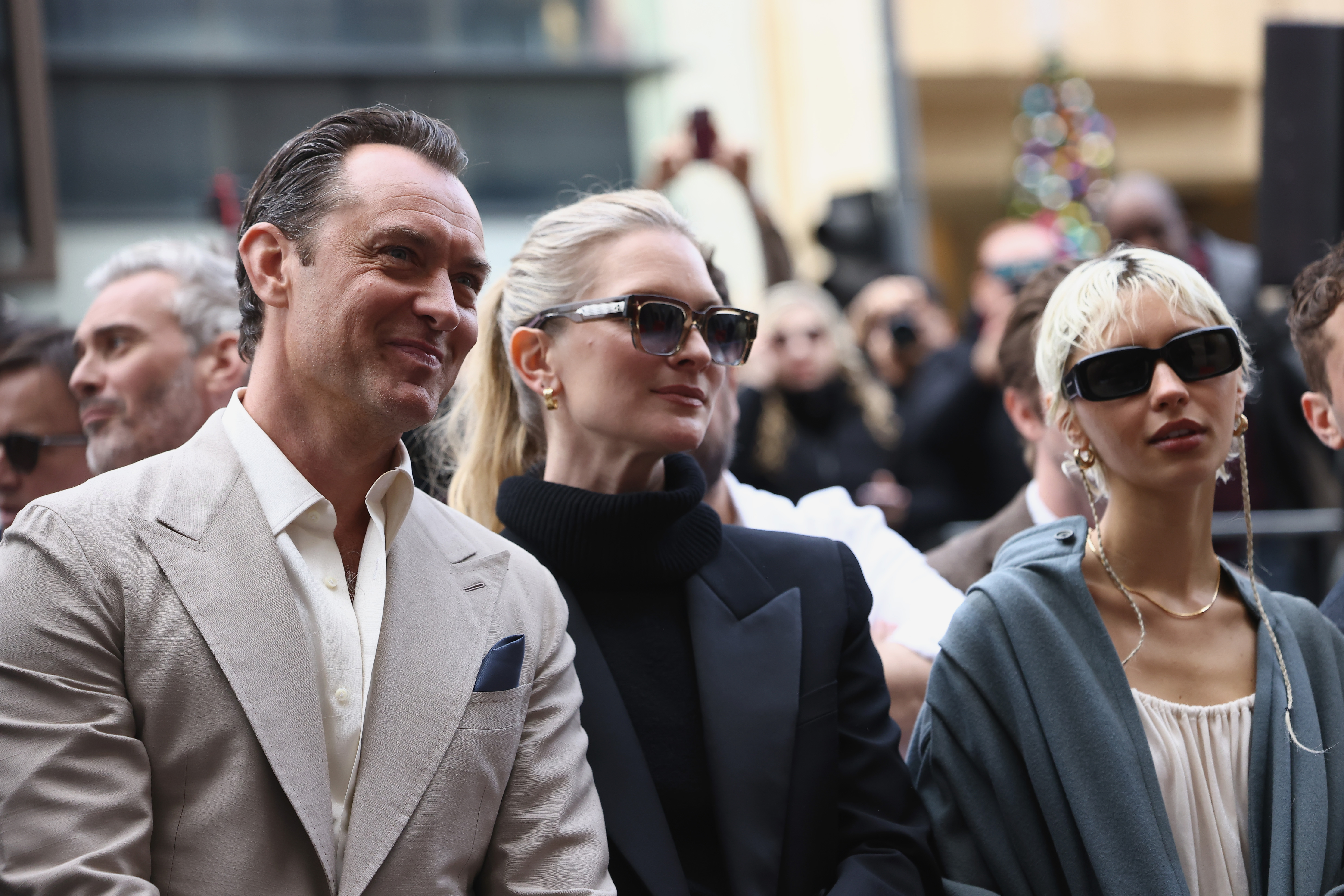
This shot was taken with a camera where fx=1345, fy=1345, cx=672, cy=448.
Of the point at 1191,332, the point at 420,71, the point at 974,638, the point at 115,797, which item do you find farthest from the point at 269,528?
the point at 420,71

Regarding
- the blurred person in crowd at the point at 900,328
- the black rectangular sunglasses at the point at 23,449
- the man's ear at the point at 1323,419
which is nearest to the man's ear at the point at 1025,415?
the man's ear at the point at 1323,419

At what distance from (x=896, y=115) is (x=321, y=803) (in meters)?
9.95

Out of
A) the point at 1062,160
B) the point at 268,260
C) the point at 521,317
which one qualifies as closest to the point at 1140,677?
the point at 521,317

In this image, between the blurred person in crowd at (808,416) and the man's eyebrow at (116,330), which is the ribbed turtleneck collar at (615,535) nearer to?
the man's eyebrow at (116,330)

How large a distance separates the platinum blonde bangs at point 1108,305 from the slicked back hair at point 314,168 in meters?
1.11

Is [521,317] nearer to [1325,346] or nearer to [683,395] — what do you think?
[683,395]

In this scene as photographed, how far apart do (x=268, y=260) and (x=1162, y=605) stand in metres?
1.61

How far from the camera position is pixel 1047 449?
3088 mm

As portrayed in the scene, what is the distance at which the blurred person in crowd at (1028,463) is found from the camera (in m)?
3.05

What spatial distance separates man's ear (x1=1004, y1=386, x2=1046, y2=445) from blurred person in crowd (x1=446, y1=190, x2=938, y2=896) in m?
0.87

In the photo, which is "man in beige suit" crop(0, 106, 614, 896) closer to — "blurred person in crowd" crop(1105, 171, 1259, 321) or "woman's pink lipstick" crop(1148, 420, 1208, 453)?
"woman's pink lipstick" crop(1148, 420, 1208, 453)

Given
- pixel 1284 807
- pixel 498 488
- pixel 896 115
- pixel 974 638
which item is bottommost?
pixel 1284 807

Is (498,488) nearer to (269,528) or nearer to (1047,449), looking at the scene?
(269,528)

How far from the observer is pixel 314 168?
78.0 inches
